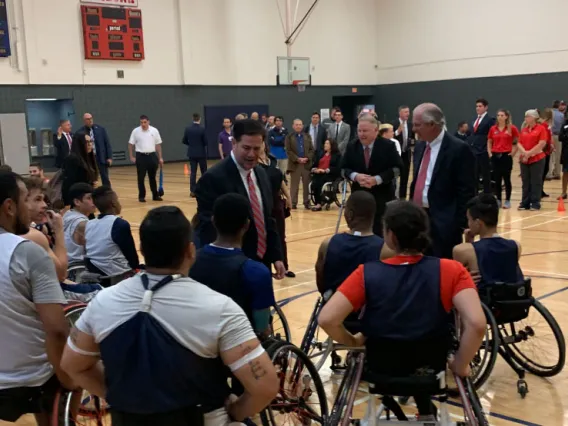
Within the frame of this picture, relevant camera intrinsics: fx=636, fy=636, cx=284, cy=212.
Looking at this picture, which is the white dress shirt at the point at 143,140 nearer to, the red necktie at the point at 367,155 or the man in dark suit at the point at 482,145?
the man in dark suit at the point at 482,145

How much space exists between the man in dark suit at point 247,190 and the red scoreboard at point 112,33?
15733 mm

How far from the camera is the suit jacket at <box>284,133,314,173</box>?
1068 cm

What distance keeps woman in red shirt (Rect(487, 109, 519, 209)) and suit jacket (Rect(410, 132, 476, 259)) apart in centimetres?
614

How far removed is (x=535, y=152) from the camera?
9445 mm

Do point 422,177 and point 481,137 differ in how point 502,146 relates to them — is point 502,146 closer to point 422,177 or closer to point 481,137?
point 481,137

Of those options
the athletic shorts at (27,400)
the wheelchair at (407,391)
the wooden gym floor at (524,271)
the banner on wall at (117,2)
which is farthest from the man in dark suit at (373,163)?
the banner on wall at (117,2)

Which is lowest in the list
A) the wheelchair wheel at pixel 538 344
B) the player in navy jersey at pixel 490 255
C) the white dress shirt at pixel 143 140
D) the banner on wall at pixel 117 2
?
the wheelchair wheel at pixel 538 344

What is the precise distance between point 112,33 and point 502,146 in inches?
491

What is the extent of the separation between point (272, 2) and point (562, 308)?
18.0 meters

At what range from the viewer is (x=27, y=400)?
2256mm

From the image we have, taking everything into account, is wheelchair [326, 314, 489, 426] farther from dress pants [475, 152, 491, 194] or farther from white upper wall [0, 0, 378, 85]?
white upper wall [0, 0, 378, 85]

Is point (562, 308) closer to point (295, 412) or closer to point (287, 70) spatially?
point (295, 412)

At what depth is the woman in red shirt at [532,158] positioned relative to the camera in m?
9.49

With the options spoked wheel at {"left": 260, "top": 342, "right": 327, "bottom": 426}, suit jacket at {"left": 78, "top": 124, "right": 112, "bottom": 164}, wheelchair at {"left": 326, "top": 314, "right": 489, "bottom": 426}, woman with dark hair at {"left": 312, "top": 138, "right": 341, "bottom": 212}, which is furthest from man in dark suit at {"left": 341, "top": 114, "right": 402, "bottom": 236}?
suit jacket at {"left": 78, "top": 124, "right": 112, "bottom": 164}
